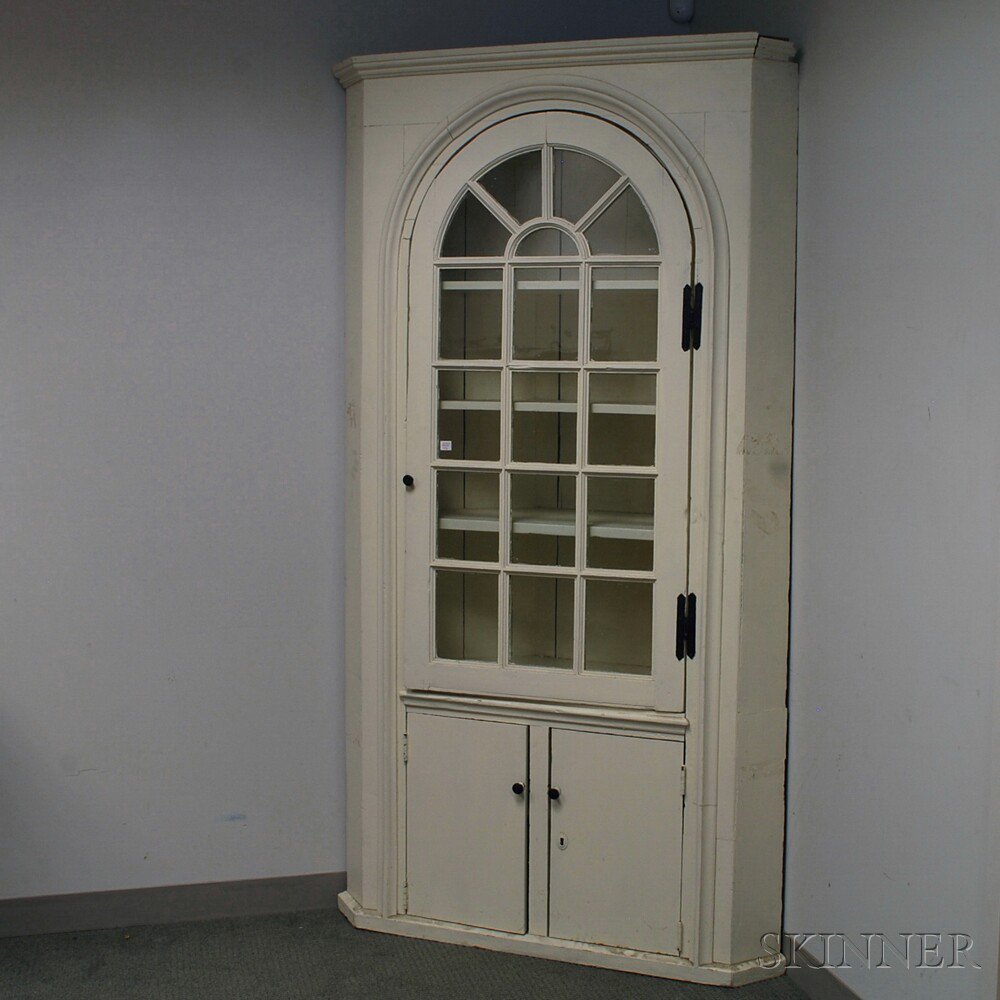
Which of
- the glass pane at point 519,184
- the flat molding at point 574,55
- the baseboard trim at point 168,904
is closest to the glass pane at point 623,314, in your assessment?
the glass pane at point 519,184

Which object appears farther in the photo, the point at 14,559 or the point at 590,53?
the point at 14,559

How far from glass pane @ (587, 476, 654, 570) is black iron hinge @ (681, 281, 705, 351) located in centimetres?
35

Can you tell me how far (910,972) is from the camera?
2.12 m

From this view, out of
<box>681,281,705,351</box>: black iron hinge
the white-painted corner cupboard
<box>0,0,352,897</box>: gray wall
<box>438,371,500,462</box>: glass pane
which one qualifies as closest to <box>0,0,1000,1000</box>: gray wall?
<box>0,0,352,897</box>: gray wall

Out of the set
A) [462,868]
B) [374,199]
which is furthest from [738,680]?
[374,199]

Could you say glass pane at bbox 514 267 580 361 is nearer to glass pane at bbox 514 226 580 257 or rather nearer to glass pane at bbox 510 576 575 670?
glass pane at bbox 514 226 580 257

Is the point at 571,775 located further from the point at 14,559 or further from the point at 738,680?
the point at 14,559

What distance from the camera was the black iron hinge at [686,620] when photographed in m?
2.50

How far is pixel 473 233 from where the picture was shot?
2564 millimetres

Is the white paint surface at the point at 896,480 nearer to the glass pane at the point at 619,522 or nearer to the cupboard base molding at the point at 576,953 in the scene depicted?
the cupboard base molding at the point at 576,953

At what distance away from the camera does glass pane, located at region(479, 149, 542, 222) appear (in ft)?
8.25

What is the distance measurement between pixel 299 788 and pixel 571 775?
32.0 inches

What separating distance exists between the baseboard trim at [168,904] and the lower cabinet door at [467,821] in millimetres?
346

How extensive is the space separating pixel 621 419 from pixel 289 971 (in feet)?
5.36
